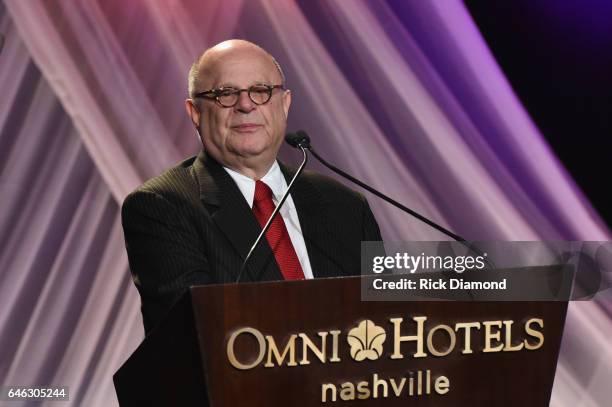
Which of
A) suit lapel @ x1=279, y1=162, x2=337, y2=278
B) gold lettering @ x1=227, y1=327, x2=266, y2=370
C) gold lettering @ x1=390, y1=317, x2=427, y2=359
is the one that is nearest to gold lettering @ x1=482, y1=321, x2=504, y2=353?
gold lettering @ x1=390, y1=317, x2=427, y2=359

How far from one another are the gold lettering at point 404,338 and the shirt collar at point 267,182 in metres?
0.61

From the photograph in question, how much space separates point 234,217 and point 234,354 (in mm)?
583

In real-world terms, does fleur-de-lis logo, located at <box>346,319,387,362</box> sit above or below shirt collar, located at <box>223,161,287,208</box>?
below

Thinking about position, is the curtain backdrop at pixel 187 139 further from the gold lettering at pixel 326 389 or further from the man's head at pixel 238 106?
the gold lettering at pixel 326 389

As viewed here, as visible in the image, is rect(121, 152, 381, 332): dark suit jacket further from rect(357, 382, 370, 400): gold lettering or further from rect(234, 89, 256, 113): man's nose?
rect(357, 382, 370, 400): gold lettering

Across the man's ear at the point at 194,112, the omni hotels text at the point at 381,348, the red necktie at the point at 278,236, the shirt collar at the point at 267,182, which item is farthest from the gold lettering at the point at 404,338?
the man's ear at the point at 194,112

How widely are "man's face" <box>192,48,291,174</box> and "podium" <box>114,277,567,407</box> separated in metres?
0.57

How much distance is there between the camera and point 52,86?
293 cm

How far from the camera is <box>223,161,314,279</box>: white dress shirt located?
193 cm

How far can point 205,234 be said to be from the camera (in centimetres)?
184

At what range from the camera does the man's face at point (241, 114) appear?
194 centimetres

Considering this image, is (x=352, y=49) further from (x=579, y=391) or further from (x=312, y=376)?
(x=312, y=376)

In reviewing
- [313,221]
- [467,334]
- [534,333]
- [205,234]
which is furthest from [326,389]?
[313,221]

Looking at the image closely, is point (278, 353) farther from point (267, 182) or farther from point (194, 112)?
point (194, 112)
